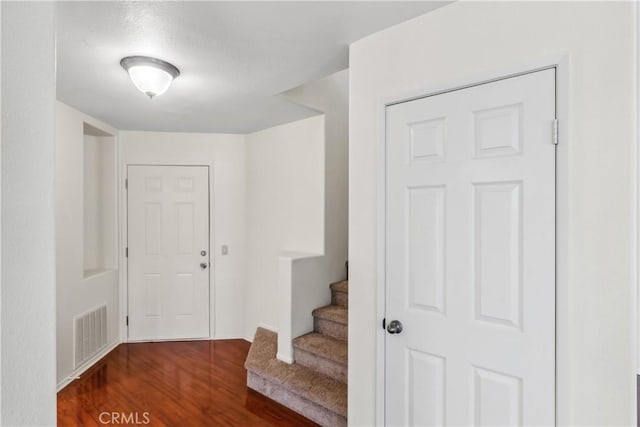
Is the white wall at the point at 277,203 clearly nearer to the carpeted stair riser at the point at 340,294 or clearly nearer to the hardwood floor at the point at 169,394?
the carpeted stair riser at the point at 340,294

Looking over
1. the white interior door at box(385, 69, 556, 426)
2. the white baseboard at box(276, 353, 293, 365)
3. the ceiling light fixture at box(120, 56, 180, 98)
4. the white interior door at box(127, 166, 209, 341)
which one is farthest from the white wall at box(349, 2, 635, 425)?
the white interior door at box(127, 166, 209, 341)

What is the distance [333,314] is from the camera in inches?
118

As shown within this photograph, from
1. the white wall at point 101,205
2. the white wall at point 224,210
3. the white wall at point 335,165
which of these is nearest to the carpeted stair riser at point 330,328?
the white wall at point 335,165

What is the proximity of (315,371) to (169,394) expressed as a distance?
118cm

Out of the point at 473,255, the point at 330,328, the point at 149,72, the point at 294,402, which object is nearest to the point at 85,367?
the point at 294,402

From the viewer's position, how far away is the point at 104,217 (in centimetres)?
390

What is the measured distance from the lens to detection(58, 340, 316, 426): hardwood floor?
2.51 metres

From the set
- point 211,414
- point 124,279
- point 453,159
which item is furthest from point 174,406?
point 453,159

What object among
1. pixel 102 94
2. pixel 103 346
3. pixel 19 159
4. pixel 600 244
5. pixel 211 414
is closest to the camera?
pixel 19 159

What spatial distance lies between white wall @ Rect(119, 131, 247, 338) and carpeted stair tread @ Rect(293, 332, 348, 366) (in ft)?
4.80

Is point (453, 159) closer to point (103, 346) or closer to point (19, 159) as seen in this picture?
point (19, 159)

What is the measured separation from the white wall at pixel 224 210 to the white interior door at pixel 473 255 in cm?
272

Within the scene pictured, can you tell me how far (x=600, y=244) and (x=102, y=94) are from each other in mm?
3192

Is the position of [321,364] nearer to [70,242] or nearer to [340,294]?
[340,294]
